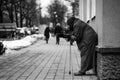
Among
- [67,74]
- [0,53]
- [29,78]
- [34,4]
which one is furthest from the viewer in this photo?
[34,4]

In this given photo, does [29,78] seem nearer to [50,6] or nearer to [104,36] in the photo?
[104,36]

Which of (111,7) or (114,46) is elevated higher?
(111,7)

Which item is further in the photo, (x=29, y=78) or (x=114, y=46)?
(x=29, y=78)

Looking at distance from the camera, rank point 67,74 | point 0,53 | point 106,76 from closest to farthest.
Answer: point 106,76
point 67,74
point 0,53

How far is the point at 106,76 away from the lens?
24.3 feet

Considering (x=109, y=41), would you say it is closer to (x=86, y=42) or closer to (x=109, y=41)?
(x=109, y=41)

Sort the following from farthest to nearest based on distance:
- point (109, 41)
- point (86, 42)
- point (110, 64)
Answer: point (86, 42) → point (109, 41) → point (110, 64)

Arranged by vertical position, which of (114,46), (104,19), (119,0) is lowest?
(114,46)

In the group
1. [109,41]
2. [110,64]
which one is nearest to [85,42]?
[109,41]

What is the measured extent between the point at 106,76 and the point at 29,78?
2.27m

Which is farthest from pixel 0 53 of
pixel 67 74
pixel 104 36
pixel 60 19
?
pixel 60 19

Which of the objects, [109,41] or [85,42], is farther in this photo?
[85,42]

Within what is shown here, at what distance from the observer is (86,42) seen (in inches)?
350

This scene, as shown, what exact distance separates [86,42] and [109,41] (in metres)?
1.34
